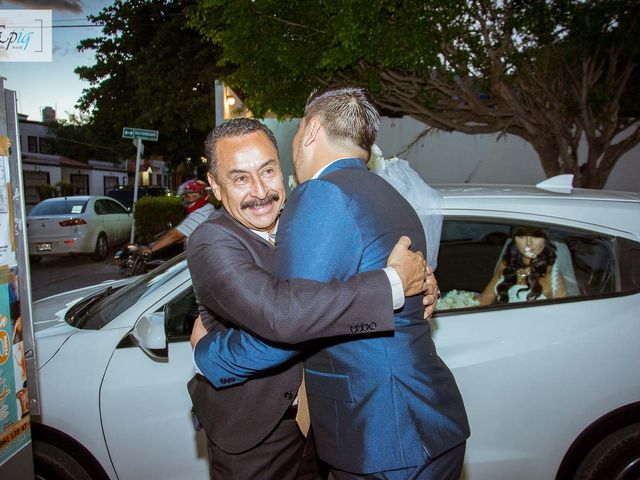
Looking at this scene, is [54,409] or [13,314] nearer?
[13,314]

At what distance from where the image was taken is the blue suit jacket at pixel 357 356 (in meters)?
1.29

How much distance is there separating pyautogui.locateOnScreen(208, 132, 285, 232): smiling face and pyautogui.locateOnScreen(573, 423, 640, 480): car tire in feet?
6.10

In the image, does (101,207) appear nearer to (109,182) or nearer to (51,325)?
(51,325)

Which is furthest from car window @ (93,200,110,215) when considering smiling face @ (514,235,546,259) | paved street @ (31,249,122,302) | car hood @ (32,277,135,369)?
smiling face @ (514,235,546,259)

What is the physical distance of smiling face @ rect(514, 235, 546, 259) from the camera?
2.95 m

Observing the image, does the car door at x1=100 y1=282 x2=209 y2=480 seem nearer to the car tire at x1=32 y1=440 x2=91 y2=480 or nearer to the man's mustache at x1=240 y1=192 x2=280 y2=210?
the car tire at x1=32 y1=440 x2=91 y2=480

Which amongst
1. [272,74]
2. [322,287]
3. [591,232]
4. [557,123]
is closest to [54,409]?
[322,287]

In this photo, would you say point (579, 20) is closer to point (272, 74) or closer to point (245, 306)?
point (272, 74)

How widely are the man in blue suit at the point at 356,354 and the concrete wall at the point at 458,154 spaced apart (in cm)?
964

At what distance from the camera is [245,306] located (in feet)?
4.19

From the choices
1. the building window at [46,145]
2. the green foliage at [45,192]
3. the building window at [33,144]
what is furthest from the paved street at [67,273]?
the building window at [46,145]

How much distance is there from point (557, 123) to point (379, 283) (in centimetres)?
634

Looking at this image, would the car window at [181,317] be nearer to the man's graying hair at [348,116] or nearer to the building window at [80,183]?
the man's graying hair at [348,116]

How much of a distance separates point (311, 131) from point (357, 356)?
66cm
